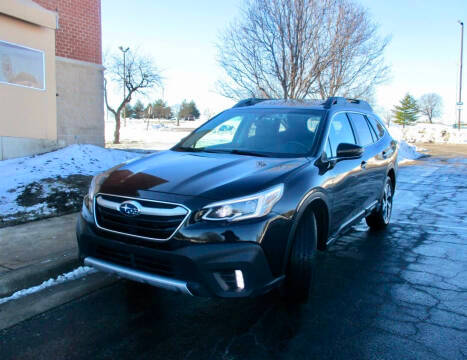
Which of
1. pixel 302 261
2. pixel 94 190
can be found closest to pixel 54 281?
pixel 94 190

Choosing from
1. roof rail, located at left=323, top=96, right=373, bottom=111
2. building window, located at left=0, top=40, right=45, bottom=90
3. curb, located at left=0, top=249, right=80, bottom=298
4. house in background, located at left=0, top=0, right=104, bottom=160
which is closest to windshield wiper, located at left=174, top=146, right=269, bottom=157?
roof rail, located at left=323, top=96, right=373, bottom=111

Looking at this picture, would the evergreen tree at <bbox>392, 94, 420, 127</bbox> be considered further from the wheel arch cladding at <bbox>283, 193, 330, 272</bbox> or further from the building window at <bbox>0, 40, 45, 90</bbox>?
the wheel arch cladding at <bbox>283, 193, 330, 272</bbox>

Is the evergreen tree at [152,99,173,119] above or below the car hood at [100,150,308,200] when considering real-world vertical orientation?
above

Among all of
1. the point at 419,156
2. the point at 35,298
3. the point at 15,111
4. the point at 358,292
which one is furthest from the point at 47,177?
Result: the point at 419,156

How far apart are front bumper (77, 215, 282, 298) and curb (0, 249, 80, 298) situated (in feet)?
4.67

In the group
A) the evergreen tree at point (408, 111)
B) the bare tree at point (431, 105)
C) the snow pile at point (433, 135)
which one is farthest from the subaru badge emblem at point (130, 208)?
the bare tree at point (431, 105)

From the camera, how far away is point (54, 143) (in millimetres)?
10734

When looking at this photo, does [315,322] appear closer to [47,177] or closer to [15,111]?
[47,177]

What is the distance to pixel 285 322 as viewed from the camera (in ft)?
11.3

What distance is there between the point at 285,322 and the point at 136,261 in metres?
1.29

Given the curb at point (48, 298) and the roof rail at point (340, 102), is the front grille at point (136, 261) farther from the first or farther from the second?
the roof rail at point (340, 102)

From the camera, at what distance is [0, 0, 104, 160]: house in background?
9516 millimetres

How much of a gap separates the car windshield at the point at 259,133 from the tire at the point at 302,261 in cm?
76

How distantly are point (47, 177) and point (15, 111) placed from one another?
9.47 feet
